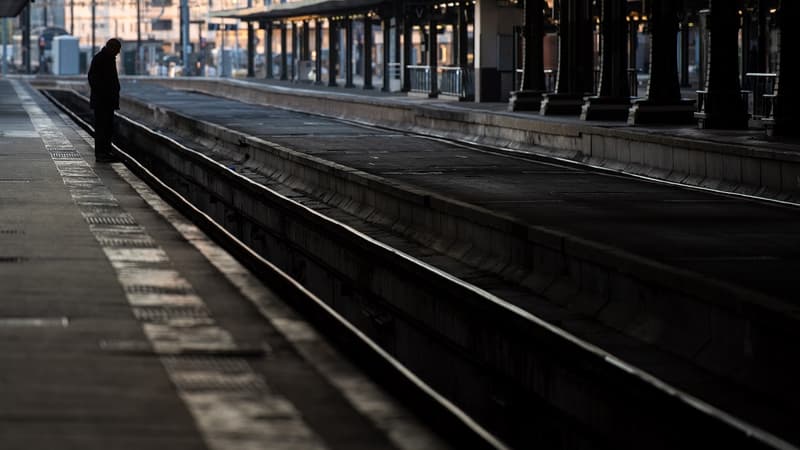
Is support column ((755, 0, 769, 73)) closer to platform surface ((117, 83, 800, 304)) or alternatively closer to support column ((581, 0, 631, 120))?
support column ((581, 0, 631, 120))

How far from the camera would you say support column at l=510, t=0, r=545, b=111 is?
46.3 metres

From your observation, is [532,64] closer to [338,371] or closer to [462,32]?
[462,32]

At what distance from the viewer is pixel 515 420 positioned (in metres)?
11.5

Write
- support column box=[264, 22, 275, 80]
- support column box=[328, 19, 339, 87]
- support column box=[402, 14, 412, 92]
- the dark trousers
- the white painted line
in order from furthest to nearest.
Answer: support column box=[264, 22, 275, 80] < support column box=[328, 19, 339, 87] < support column box=[402, 14, 412, 92] < the dark trousers < the white painted line

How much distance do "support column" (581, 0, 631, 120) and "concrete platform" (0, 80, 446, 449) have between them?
2357 cm

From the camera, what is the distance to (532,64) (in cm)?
4712

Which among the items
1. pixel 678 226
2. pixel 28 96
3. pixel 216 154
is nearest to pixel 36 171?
pixel 678 226

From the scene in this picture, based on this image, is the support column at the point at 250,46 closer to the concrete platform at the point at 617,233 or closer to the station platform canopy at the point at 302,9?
the station platform canopy at the point at 302,9

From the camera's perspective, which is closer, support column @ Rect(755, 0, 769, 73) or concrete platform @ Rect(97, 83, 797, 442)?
concrete platform @ Rect(97, 83, 797, 442)

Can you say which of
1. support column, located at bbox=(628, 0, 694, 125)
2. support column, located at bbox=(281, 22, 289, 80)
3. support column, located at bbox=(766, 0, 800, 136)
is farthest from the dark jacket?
support column, located at bbox=(281, 22, 289, 80)

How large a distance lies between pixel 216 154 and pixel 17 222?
69.8 feet

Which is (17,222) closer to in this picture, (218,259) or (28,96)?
(218,259)

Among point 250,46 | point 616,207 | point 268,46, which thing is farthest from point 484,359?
point 250,46

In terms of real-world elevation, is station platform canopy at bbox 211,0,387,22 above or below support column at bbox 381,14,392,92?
above
